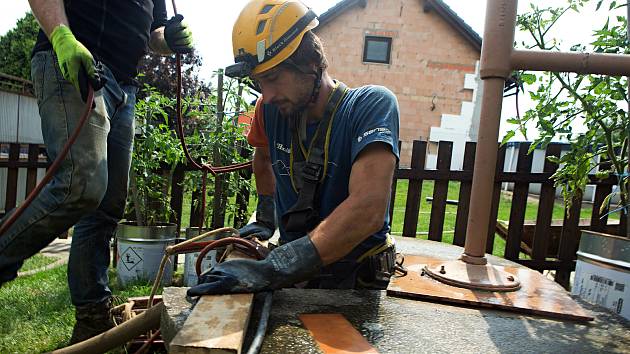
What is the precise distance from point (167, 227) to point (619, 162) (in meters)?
3.48

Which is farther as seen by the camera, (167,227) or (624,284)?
(167,227)

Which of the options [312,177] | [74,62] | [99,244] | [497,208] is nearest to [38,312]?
[99,244]

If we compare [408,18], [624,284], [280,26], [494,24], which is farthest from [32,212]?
[408,18]

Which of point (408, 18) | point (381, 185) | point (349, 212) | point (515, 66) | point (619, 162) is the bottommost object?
point (349, 212)

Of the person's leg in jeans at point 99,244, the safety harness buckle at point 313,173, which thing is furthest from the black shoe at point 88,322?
the safety harness buckle at point 313,173

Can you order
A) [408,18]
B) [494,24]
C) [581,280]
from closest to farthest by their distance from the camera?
[494,24] < [581,280] < [408,18]

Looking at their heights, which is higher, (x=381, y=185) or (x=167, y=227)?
(x=381, y=185)

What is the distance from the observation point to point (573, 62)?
186 cm

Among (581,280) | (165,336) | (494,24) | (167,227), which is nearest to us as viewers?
(165,336)

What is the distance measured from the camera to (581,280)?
8.72ft

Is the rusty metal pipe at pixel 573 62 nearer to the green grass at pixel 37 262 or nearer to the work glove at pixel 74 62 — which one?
the work glove at pixel 74 62

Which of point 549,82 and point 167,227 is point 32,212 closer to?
point 167,227

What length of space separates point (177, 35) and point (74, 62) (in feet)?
3.12

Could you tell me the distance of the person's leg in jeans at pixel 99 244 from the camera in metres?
2.45
